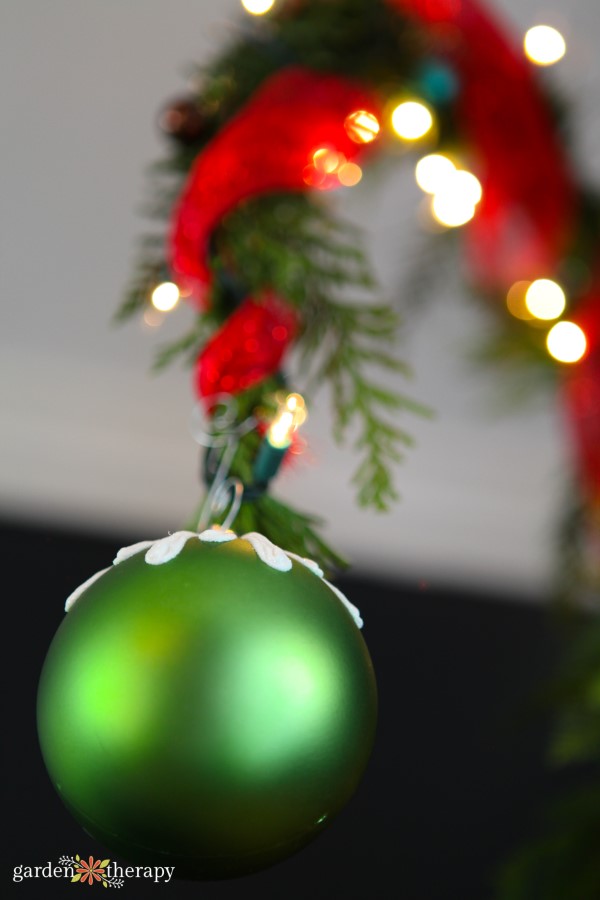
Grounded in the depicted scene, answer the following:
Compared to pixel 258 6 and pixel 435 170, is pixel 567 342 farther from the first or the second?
pixel 258 6

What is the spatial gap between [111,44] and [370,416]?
81 cm

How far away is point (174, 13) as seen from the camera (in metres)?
1.03

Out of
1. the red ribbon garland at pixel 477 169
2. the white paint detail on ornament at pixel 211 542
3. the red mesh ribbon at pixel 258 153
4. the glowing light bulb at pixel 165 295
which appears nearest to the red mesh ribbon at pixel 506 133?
the red ribbon garland at pixel 477 169

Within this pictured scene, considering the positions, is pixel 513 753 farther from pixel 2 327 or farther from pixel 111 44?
pixel 111 44

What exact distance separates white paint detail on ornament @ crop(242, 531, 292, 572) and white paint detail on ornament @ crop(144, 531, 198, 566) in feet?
0.06

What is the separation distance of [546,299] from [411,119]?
0.52ft

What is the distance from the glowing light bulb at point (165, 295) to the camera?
0.44 meters

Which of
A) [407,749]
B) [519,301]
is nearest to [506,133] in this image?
[519,301]

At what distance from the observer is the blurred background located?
3.08ft

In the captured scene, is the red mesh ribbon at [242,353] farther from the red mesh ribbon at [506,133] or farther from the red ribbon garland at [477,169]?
the red mesh ribbon at [506,133]

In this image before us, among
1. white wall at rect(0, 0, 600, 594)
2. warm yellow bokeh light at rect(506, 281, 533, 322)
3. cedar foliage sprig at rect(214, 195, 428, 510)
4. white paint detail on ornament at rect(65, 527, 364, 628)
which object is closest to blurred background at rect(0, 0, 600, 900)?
white wall at rect(0, 0, 600, 594)

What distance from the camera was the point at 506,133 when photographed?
1.91 feet

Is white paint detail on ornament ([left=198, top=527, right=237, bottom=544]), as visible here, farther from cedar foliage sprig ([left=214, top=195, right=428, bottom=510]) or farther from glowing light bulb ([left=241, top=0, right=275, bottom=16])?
glowing light bulb ([left=241, top=0, right=275, bottom=16])

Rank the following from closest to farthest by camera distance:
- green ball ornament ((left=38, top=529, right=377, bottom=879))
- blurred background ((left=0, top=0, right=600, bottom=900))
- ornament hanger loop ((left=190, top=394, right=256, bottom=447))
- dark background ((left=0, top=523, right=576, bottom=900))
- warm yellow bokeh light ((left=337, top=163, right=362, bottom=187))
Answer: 1. green ball ornament ((left=38, top=529, right=377, bottom=879))
2. ornament hanger loop ((left=190, top=394, right=256, bottom=447))
3. warm yellow bokeh light ((left=337, top=163, right=362, bottom=187))
4. dark background ((left=0, top=523, right=576, bottom=900))
5. blurred background ((left=0, top=0, right=600, bottom=900))
